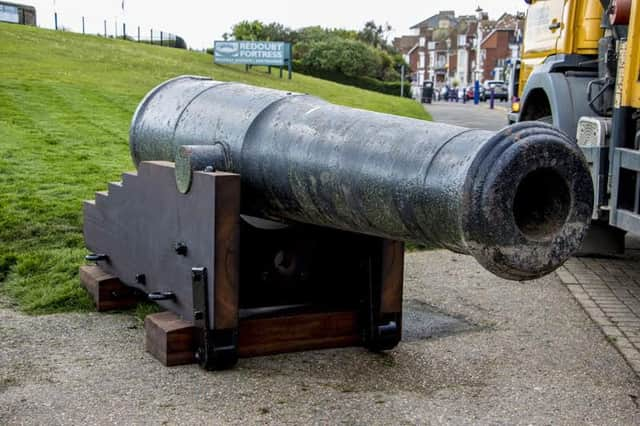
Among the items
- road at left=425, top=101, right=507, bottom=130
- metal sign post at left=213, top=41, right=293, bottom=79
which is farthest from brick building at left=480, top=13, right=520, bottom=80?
metal sign post at left=213, top=41, right=293, bottom=79

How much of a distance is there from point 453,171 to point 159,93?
8.56 feet

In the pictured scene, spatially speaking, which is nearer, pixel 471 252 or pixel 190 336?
pixel 471 252

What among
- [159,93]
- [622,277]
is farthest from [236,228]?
[622,277]

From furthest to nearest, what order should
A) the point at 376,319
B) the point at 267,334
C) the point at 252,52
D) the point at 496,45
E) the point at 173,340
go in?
1. the point at 496,45
2. the point at 252,52
3. the point at 376,319
4. the point at 267,334
5. the point at 173,340

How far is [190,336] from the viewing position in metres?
4.43

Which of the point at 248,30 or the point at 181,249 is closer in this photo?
Result: the point at 181,249

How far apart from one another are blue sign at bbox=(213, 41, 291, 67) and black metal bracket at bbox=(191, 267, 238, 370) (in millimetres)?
32167

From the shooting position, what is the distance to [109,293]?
5.52 metres

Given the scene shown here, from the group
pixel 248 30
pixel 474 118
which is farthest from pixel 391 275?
pixel 248 30

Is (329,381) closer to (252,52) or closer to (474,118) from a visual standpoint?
(474,118)

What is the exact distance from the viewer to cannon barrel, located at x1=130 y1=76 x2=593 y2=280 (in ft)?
9.50

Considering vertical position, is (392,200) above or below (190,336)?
above

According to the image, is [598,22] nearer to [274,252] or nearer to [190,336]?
[274,252]

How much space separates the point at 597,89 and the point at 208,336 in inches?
167
